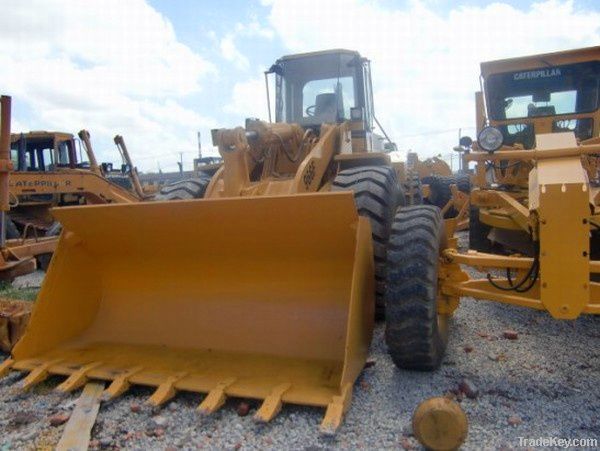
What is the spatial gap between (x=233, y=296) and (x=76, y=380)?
1179 millimetres

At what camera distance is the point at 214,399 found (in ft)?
9.78

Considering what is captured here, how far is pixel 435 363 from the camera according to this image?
3.41 meters

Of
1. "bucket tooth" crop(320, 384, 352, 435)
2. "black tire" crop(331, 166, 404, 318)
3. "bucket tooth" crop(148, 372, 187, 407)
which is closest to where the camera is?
"bucket tooth" crop(320, 384, 352, 435)

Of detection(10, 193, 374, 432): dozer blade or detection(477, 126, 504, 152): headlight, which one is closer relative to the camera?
detection(10, 193, 374, 432): dozer blade

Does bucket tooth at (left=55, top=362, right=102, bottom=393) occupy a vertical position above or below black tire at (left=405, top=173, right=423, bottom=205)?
below

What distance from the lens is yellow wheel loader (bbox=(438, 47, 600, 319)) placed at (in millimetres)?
2863

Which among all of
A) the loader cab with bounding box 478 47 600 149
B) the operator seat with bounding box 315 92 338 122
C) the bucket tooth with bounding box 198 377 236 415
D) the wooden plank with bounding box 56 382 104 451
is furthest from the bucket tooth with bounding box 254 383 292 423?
the loader cab with bounding box 478 47 600 149

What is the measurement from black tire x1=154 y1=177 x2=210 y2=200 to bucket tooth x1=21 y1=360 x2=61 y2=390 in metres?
2.26

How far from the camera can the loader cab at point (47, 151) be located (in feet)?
38.3

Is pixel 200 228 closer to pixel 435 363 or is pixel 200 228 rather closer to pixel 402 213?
pixel 402 213

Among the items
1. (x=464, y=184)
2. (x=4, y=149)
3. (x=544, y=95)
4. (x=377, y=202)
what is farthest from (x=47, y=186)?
(x=464, y=184)

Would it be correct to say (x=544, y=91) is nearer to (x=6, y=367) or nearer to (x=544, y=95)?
(x=544, y=95)

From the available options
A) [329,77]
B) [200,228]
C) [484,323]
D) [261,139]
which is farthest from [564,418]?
[329,77]

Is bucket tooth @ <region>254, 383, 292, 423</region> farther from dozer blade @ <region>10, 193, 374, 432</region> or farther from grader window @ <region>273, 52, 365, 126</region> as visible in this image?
grader window @ <region>273, 52, 365, 126</region>
